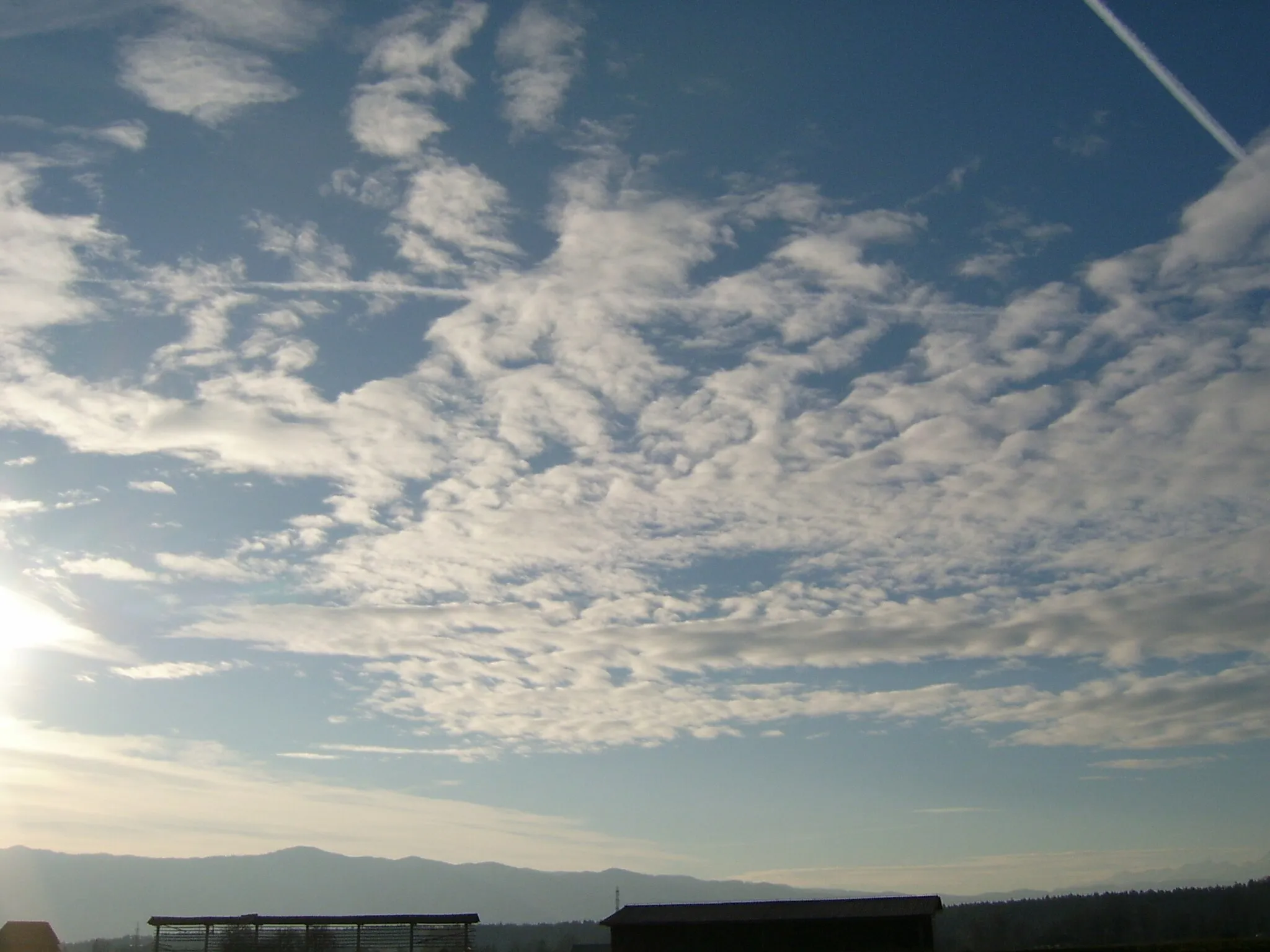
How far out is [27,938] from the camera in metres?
86.7

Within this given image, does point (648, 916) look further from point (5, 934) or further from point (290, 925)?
point (5, 934)

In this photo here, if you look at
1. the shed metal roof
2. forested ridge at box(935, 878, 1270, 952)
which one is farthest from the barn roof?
forested ridge at box(935, 878, 1270, 952)

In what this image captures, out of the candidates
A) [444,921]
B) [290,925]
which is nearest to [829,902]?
[444,921]

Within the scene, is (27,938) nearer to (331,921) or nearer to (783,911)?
(331,921)

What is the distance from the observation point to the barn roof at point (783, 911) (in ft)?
181

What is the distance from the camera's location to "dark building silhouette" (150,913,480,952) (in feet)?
173

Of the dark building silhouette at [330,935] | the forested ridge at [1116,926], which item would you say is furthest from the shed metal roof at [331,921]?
the forested ridge at [1116,926]

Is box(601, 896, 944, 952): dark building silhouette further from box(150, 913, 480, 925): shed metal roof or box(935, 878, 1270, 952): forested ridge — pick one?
box(935, 878, 1270, 952): forested ridge

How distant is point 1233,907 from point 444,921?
185570 millimetres

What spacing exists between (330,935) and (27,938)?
4914 cm

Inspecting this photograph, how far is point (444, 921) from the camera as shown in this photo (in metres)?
52.6

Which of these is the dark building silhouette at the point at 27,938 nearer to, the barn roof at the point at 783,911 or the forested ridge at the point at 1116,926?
the barn roof at the point at 783,911

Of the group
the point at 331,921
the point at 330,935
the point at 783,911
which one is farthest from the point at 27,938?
the point at 783,911

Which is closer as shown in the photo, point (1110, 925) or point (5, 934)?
point (5, 934)
